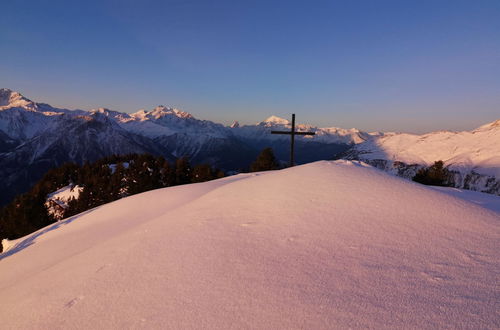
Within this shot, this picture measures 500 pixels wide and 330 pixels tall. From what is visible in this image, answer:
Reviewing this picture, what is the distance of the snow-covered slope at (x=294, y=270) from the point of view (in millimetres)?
3211

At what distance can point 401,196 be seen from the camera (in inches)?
264

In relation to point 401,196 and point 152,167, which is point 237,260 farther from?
point 152,167

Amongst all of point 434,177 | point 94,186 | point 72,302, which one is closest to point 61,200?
point 94,186

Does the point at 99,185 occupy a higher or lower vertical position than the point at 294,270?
lower

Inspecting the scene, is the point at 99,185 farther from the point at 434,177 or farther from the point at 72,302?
the point at 434,177

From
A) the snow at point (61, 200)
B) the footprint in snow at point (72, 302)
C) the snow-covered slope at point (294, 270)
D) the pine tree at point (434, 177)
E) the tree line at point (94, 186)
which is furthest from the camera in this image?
the snow at point (61, 200)

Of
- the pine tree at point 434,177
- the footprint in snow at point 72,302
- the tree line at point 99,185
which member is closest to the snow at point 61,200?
the tree line at point 99,185

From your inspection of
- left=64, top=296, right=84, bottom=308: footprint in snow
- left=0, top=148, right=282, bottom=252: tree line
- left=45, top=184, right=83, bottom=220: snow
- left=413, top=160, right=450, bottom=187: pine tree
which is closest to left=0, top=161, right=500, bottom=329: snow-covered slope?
left=64, top=296, right=84, bottom=308: footprint in snow

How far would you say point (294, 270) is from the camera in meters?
4.21

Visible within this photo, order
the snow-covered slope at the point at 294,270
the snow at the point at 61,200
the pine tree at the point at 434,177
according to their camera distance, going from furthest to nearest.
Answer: the snow at the point at 61,200 → the pine tree at the point at 434,177 → the snow-covered slope at the point at 294,270

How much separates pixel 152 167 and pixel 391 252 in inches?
1828

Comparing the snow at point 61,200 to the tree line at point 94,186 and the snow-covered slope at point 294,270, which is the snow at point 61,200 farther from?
the snow-covered slope at point 294,270

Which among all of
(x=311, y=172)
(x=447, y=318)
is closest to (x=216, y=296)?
(x=447, y=318)

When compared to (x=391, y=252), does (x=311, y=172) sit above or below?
above
